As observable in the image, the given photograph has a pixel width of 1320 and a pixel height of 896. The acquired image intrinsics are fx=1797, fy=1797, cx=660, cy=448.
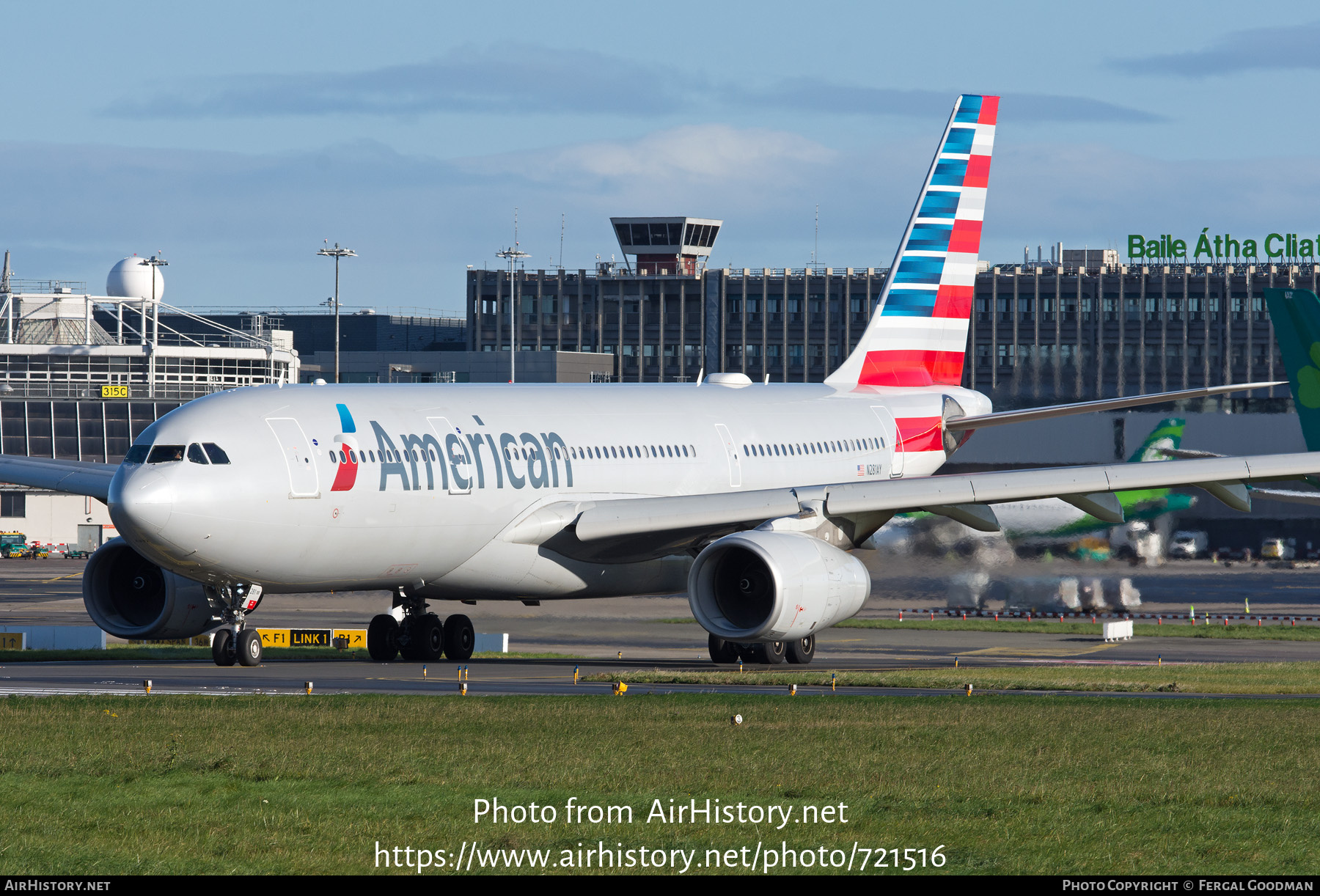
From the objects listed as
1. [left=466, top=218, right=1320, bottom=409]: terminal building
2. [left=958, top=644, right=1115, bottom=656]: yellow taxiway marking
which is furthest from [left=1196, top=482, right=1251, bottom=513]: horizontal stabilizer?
[left=466, top=218, right=1320, bottom=409]: terminal building

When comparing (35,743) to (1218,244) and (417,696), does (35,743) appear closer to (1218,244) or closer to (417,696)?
(417,696)

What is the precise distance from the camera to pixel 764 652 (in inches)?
1135

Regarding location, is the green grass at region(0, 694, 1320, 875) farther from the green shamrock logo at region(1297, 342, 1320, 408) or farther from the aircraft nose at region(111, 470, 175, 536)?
the green shamrock logo at region(1297, 342, 1320, 408)

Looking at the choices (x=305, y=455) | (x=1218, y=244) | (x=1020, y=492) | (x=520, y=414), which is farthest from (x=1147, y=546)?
(x=1218, y=244)

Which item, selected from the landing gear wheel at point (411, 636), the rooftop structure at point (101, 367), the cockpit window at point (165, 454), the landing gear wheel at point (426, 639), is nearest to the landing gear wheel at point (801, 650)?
the landing gear wheel at point (426, 639)

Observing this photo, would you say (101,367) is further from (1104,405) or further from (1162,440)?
(1104,405)

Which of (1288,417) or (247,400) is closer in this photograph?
(247,400)

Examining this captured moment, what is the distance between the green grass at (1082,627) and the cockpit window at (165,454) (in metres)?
16.3

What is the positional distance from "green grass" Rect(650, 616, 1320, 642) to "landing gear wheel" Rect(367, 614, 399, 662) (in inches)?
407

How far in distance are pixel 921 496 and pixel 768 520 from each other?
96.0 inches

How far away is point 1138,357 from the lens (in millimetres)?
116875

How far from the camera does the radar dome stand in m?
115

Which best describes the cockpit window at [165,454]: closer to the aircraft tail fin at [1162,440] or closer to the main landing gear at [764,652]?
the main landing gear at [764,652]

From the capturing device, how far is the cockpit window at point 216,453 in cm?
2469
